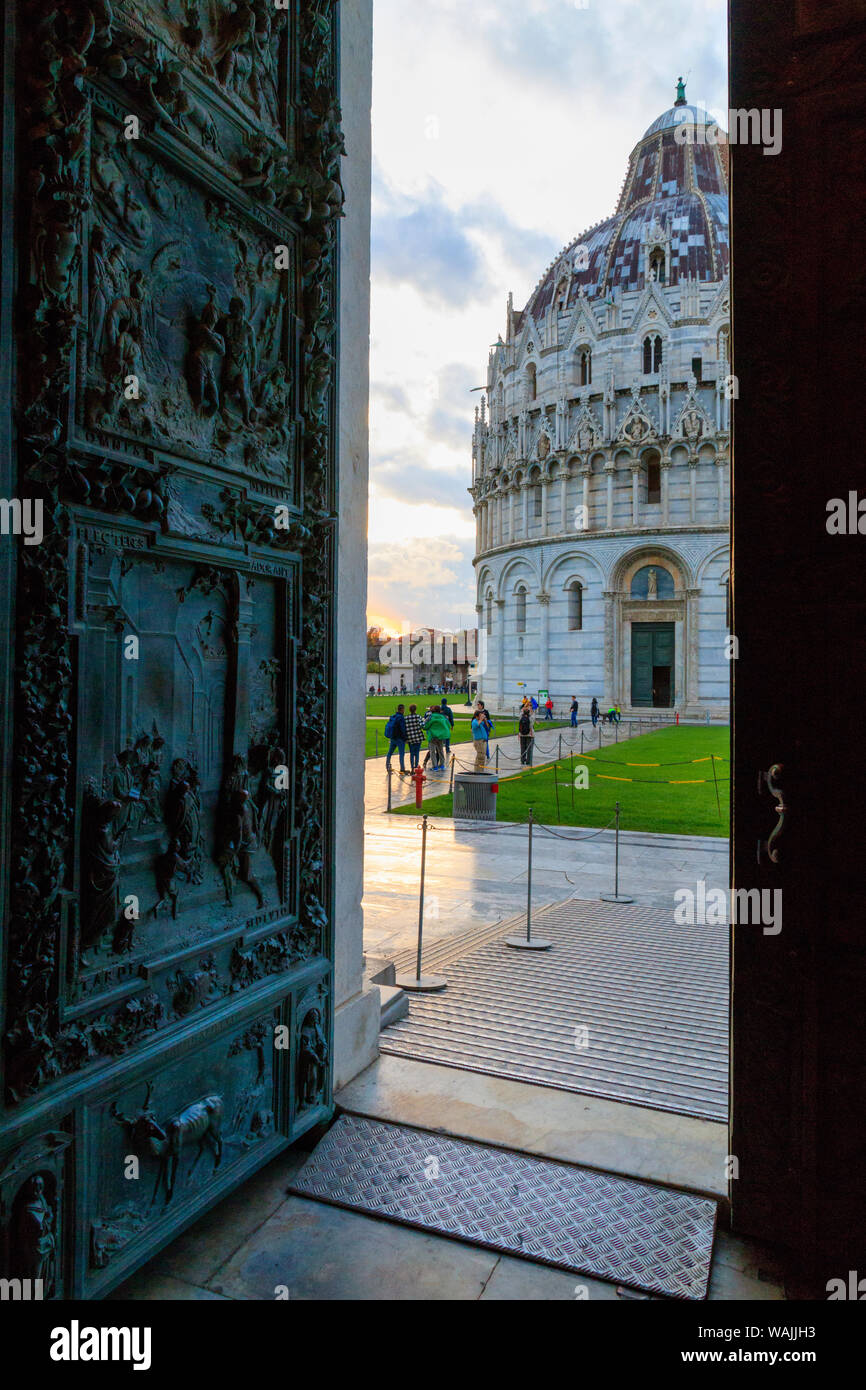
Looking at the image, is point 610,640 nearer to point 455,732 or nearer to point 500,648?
point 500,648

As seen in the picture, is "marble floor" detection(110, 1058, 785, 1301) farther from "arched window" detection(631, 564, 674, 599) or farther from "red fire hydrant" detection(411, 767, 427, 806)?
"arched window" detection(631, 564, 674, 599)

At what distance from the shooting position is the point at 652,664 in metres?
52.8

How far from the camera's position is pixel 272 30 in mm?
4355

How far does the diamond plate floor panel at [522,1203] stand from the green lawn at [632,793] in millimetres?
11749

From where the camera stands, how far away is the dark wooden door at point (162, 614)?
312cm

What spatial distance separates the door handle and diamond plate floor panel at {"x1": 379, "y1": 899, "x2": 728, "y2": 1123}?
213cm

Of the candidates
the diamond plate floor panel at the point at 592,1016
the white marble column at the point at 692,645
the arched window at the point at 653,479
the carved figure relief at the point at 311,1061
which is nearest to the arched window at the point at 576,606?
the white marble column at the point at 692,645

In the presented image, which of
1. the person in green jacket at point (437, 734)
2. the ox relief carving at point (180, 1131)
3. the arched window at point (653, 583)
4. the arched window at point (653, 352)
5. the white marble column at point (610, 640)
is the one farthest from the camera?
the white marble column at point (610, 640)

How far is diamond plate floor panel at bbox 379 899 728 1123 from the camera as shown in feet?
18.7

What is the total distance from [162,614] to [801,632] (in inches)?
117

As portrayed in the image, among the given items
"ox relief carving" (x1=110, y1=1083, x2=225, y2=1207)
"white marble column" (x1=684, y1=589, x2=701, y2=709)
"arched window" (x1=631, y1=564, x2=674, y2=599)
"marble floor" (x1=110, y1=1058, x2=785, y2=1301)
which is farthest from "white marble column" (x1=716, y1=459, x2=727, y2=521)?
"ox relief carving" (x1=110, y1=1083, x2=225, y2=1207)

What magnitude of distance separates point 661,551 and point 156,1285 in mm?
51792

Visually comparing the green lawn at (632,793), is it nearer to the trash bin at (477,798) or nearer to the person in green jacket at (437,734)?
the trash bin at (477,798)
